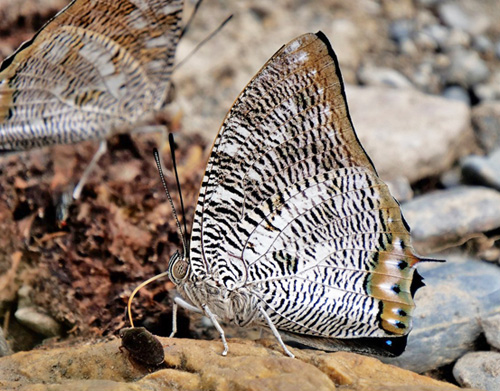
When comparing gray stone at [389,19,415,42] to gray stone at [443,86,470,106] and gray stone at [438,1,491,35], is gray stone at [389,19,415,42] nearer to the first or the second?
gray stone at [438,1,491,35]

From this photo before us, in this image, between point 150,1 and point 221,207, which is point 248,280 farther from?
point 150,1

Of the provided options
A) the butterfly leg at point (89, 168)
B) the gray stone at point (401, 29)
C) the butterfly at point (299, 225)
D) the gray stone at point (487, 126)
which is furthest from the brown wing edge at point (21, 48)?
the gray stone at point (401, 29)

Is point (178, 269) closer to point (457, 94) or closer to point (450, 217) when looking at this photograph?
point (450, 217)

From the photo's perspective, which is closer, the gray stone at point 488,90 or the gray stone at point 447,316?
the gray stone at point 447,316

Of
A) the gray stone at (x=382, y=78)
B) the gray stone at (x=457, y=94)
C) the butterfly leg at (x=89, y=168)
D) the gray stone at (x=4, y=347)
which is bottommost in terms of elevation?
the gray stone at (x=4, y=347)

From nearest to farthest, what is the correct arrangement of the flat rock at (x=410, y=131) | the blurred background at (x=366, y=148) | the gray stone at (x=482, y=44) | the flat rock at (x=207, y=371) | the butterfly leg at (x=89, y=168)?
the flat rock at (x=207, y=371)
the blurred background at (x=366, y=148)
the butterfly leg at (x=89, y=168)
the flat rock at (x=410, y=131)
the gray stone at (x=482, y=44)

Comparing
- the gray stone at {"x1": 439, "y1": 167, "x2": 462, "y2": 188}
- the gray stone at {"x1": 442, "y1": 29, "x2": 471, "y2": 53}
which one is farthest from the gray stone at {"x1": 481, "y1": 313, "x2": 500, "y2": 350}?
the gray stone at {"x1": 442, "y1": 29, "x2": 471, "y2": 53}

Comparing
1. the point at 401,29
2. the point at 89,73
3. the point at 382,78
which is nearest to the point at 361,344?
the point at 89,73

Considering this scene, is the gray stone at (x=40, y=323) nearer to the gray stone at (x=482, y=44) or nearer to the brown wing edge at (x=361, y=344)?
the brown wing edge at (x=361, y=344)
